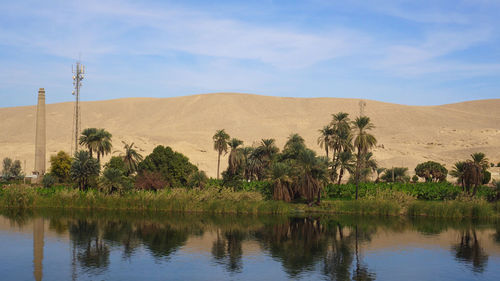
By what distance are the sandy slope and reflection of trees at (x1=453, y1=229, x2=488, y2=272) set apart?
60.5 m

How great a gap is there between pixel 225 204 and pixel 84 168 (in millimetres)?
15185

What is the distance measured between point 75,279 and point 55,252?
682 centimetres

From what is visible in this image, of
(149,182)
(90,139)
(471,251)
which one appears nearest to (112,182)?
(149,182)

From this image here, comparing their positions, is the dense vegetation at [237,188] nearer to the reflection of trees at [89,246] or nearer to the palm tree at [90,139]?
the palm tree at [90,139]

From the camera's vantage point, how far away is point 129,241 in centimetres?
3362

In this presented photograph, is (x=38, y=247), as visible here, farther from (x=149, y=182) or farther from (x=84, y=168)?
(x=149, y=182)

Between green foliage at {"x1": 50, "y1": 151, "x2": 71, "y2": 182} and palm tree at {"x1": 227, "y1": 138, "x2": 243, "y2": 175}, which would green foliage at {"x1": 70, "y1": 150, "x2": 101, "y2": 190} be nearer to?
palm tree at {"x1": 227, "y1": 138, "x2": 243, "y2": 175}

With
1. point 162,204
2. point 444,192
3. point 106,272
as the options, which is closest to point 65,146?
point 162,204

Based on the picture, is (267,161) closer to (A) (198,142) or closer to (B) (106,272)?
(B) (106,272)

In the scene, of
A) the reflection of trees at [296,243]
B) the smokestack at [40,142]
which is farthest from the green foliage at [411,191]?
the smokestack at [40,142]

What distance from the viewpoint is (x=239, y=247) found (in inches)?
1264

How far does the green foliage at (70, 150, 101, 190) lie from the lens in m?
51.5

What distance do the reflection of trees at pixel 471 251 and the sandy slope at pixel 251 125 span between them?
60.5m

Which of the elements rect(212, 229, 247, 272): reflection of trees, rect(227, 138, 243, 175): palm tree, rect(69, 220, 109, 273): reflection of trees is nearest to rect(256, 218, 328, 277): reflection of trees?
rect(212, 229, 247, 272): reflection of trees
